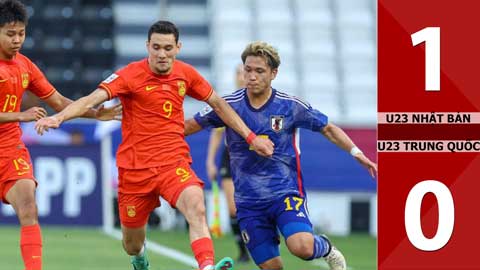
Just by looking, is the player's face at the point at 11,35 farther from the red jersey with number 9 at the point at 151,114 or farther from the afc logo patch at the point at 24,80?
the red jersey with number 9 at the point at 151,114

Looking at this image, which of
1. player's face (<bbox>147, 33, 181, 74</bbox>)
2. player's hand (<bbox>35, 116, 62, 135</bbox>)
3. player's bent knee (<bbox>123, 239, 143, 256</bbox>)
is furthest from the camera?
player's bent knee (<bbox>123, 239, 143, 256</bbox>)

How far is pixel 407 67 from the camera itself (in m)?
6.94

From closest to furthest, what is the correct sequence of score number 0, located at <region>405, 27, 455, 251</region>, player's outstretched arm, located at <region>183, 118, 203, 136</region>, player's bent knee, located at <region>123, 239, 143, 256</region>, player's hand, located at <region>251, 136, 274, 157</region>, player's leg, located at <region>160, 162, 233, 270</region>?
score number 0, located at <region>405, 27, 455, 251</region>, player's leg, located at <region>160, 162, 233, 270</region>, player's hand, located at <region>251, 136, 274, 157</region>, player's outstretched arm, located at <region>183, 118, 203, 136</region>, player's bent knee, located at <region>123, 239, 143, 256</region>

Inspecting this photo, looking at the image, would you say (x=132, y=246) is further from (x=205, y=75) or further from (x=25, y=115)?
(x=205, y=75)

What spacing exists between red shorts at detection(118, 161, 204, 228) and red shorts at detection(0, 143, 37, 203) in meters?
0.72

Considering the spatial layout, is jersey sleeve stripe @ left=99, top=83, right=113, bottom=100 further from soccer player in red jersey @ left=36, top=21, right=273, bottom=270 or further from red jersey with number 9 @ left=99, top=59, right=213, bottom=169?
red jersey with number 9 @ left=99, top=59, right=213, bottom=169

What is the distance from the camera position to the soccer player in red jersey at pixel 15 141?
8906 mm

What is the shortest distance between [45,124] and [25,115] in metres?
0.74

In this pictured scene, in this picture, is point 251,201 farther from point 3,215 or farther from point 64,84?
point 64,84

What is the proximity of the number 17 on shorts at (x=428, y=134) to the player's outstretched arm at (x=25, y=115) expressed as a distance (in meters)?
2.71

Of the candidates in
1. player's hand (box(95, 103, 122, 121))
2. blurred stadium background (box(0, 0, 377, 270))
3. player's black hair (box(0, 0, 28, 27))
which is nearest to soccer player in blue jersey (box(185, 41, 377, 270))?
player's hand (box(95, 103, 122, 121))

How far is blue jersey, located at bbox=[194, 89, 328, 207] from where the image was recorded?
8.91 metres

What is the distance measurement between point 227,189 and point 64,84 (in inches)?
384

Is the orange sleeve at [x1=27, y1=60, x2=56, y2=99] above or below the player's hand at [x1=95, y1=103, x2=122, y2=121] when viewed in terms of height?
above
